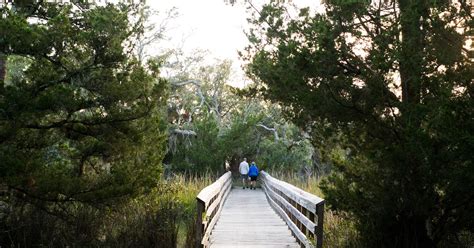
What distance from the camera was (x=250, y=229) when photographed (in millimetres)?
10703

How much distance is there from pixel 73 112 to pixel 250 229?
473cm

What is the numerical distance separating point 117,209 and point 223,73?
116ft

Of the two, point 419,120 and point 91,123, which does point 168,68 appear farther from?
point 419,120

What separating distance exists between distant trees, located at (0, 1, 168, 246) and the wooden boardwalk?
6.34 ft

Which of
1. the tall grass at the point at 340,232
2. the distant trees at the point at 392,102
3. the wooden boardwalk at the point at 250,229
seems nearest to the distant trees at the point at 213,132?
A: the wooden boardwalk at the point at 250,229

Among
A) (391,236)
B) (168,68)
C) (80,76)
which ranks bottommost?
(391,236)

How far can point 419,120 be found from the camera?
598 cm

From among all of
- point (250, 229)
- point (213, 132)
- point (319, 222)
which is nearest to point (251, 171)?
point (213, 132)

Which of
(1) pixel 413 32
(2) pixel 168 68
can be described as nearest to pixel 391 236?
(1) pixel 413 32

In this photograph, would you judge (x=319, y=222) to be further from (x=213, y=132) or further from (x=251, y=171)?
(x=213, y=132)

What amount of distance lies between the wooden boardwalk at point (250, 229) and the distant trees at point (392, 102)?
6.02 feet

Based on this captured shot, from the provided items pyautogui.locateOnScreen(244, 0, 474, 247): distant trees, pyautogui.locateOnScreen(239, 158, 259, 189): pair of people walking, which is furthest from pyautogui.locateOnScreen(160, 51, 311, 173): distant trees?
pyautogui.locateOnScreen(244, 0, 474, 247): distant trees

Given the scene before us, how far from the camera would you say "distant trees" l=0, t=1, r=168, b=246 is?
6801 millimetres

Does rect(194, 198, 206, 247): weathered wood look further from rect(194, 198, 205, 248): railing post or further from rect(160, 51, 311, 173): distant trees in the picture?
rect(160, 51, 311, 173): distant trees
